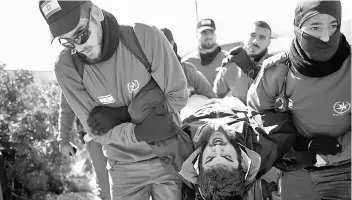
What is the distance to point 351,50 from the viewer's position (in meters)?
2.14

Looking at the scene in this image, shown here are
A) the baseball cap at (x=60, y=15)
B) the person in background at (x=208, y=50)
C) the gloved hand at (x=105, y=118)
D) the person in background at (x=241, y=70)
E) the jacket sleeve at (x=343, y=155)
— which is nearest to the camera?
the baseball cap at (x=60, y=15)

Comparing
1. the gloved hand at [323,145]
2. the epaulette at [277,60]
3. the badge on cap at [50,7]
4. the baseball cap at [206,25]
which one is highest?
the badge on cap at [50,7]

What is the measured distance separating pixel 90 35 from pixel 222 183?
1.25 meters

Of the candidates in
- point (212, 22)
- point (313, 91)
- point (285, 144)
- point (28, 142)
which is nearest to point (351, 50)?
point (313, 91)

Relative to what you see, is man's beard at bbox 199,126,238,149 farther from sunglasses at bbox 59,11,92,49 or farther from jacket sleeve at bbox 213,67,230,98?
jacket sleeve at bbox 213,67,230,98

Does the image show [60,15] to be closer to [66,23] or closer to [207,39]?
[66,23]

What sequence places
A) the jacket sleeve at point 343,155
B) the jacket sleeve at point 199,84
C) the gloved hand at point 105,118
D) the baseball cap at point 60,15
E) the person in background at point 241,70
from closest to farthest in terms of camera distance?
the baseball cap at point 60,15
the jacket sleeve at point 343,155
the gloved hand at point 105,118
the person in background at point 241,70
the jacket sleeve at point 199,84

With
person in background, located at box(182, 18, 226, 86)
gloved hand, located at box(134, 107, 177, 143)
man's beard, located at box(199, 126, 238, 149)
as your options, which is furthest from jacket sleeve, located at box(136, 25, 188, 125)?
person in background, located at box(182, 18, 226, 86)

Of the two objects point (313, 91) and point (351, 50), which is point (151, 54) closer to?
point (313, 91)

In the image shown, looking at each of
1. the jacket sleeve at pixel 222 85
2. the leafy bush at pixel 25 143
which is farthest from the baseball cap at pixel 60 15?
the jacket sleeve at pixel 222 85

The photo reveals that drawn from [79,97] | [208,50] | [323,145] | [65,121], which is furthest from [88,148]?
[208,50]

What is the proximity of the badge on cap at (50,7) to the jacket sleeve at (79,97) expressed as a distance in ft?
1.30

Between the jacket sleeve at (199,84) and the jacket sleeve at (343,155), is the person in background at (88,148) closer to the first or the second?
the jacket sleeve at (199,84)

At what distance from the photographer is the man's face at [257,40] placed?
12.5 ft
